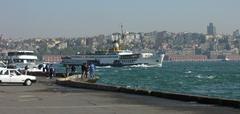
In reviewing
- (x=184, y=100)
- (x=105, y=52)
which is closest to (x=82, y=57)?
(x=105, y=52)

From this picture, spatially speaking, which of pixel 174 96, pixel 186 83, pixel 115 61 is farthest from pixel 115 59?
pixel 174 96

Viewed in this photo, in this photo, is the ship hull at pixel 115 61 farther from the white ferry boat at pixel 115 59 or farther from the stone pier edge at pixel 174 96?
the stone pier edge at pixel 174 96

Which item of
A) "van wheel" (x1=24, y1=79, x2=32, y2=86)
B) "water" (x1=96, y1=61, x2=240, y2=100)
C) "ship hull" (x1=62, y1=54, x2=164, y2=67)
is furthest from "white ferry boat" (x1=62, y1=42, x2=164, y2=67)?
"van wheel" (x1=24, y1=79, x2=32, y2=86)

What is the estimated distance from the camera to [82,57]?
178375 millimetres

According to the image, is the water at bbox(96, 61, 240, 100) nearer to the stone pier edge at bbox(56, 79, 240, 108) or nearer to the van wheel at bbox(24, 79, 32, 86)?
the van wheel at bbox(24, 79, 32, 86)

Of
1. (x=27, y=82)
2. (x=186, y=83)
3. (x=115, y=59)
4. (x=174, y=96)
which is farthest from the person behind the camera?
(x=115, y=59)

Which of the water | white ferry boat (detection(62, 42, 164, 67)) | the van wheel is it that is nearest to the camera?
the van wheel

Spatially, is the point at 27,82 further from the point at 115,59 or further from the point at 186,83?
the point at 115,59

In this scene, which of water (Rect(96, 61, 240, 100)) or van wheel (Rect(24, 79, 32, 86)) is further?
water (Rect(96, 61, 240, 100))

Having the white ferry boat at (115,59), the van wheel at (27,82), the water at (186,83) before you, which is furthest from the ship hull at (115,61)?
the van wheel at (27,82)

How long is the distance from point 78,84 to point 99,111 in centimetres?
2106

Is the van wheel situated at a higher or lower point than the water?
higher

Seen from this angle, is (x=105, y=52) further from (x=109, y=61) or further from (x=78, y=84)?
(x=78, y=84)

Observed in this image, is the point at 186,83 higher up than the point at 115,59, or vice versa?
the point at 115,59
